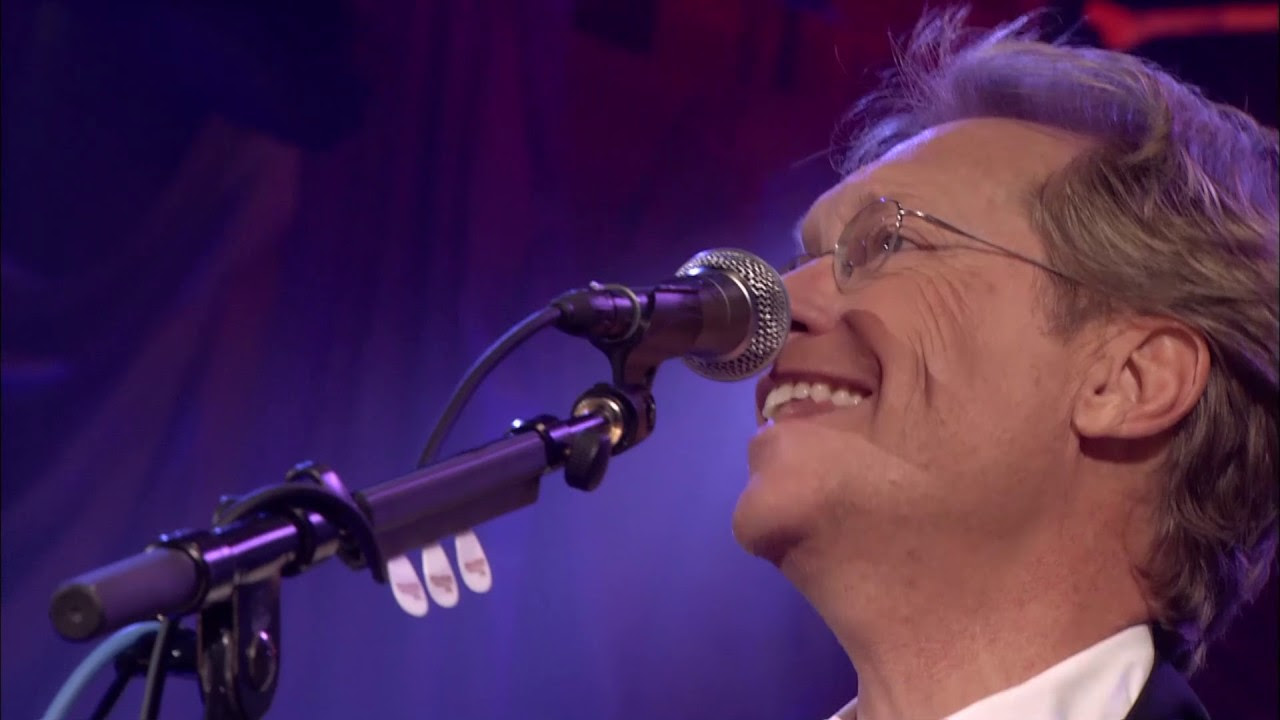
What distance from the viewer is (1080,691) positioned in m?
1.62

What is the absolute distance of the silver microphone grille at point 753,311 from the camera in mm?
1433

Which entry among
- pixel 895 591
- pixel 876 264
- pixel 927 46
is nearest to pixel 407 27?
pixel 927 46

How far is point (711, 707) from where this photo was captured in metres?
2.66

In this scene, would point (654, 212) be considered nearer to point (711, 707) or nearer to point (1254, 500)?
point (711, 707)

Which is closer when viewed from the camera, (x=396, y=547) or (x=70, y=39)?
(x=396, y=547)

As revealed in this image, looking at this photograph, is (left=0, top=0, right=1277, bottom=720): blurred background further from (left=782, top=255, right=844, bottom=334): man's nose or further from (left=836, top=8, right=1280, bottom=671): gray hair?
(left=782, top=255, right=844, bottom=334): man's nose

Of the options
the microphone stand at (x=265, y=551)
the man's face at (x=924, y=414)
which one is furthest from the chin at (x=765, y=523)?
the microphone stand at (x=265, y=551)

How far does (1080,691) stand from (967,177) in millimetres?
733

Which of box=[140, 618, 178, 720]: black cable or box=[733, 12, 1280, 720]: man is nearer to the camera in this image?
box=[140, 618, 178, 720]: black cable

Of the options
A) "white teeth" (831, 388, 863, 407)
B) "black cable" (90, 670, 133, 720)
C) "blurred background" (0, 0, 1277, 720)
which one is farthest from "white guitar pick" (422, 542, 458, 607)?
"blurred background" (0, 0, 1277, 720)

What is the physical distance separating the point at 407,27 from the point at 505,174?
0.35 m

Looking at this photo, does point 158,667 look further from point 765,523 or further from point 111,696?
point 765,523

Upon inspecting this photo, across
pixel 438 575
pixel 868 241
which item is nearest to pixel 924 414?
pixel 868 241

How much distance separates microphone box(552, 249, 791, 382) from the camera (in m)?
1.23
